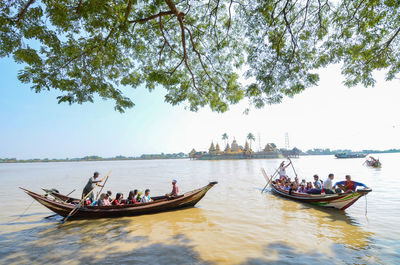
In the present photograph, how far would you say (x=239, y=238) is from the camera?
5.88 meters

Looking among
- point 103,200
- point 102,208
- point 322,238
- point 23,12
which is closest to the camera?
point 23,12

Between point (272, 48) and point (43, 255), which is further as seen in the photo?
point (272, 48)

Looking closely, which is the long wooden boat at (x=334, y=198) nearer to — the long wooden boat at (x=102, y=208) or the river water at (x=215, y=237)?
the river water at (x=215, y=237)

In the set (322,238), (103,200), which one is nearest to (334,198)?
(322,238)

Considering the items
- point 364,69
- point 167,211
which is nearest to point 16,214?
point 167,211

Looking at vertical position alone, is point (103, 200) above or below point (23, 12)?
below

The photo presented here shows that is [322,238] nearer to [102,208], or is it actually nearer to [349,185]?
[349,185]

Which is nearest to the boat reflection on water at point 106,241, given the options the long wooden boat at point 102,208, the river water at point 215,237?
the river water at point 215,237

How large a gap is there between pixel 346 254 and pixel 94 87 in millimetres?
8014

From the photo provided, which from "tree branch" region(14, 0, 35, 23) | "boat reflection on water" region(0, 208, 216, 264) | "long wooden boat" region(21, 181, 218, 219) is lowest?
"boat reflection on water" region(0, 208, 216, 264)

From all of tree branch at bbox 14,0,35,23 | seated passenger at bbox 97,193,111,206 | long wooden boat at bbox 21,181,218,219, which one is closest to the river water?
long wooden boat at bbox 21,181,218,219

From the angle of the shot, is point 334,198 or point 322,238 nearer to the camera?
point 322,238

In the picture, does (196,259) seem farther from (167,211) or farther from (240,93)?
(240,93)

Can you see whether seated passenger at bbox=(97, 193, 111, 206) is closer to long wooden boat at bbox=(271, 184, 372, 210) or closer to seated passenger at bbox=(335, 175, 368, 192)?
long wooden boat at bbox=(271, 184, 372, 210)
